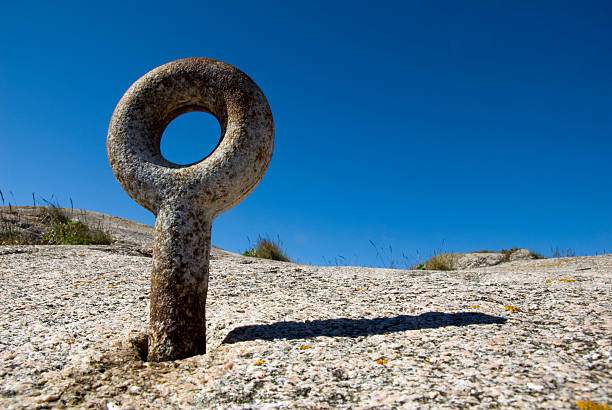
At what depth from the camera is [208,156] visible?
3.94 m

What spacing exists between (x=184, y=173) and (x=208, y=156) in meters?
0.29

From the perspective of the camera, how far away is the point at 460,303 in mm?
4613

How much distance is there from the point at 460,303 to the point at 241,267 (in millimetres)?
3815

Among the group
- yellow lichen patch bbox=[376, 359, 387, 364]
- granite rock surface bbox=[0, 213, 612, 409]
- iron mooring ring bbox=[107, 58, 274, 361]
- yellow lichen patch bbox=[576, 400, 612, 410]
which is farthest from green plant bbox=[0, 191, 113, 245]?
yellow lichen patch bbox=[576, 400, 612, 410]

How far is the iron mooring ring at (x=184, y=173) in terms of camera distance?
3.64 meters

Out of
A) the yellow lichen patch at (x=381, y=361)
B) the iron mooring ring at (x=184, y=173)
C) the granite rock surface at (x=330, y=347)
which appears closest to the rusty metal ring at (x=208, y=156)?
the iron mooring ring at (x=184, y=173)

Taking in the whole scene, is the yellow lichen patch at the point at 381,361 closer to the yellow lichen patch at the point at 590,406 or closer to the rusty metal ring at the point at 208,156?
the yellow lichen patch at the point at 590,406

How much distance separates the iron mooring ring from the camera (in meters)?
3.64

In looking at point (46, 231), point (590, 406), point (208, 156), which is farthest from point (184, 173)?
point (46, 231)

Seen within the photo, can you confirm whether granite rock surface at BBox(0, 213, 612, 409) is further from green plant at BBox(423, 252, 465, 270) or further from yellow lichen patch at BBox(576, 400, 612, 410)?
green plant at BBox(423, 252, 465, 270)

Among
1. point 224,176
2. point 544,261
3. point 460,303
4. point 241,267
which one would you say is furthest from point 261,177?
point 544,261

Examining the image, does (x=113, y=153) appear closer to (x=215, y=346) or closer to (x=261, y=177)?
(x=261, y=177)

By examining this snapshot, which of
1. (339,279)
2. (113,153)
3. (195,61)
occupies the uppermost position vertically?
(195,61)

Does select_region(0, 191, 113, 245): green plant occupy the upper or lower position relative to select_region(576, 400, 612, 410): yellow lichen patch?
upper
